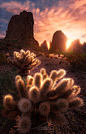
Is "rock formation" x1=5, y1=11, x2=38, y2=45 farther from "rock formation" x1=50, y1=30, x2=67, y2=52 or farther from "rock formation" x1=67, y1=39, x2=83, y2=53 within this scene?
"rock formation" x1=67, y1=39, x2=83, y2=53

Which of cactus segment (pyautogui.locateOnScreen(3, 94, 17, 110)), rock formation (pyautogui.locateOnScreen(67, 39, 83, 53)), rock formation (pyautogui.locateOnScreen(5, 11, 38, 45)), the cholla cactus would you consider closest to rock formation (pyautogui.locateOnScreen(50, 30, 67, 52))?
rock formation (pyautogui.locateOnScreen(67, 39, 83, 53))

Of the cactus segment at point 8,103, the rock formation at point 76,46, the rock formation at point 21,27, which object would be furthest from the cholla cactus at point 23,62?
the rock formation at point 76,46

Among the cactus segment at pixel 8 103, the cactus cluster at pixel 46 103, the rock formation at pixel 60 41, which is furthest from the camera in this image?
the rock formation at pixel 60 41

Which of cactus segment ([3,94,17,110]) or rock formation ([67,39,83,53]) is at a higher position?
rock formation ([67,39,83,53])

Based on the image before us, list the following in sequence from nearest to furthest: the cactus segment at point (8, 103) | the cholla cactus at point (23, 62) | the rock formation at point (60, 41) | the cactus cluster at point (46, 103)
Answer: the cactus cluster at point (46, 103)
the cactus segment at point (8, 103)
the cholla cactus at point (23, 62)
the rock formation at point (60, 41)

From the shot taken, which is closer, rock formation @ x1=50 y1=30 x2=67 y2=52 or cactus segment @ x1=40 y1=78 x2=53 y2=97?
cactus segment @ x1=40 y1=78 x2=53 y2=97

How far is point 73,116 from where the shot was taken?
2.19 metres

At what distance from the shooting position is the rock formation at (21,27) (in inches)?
1175

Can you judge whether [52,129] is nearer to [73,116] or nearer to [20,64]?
[73,116]

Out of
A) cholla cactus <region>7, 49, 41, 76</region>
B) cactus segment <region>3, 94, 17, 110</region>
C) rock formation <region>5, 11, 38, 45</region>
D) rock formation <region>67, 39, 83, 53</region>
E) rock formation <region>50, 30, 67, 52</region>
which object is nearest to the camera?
cactus segment <region>3, 94, 17, 110</region>

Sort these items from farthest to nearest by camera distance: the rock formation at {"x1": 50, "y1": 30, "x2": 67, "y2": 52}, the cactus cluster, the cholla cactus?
the rock formation at {"x1": 50, "y1": 30, "x2": 67, "y2": 52} → the cholla cactus → the cactus cluster

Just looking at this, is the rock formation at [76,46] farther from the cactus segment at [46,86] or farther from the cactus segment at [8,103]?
the cactus segment at [8,103]

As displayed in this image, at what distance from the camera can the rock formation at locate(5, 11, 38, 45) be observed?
2984 centimetres

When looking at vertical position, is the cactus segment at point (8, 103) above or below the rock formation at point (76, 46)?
below
